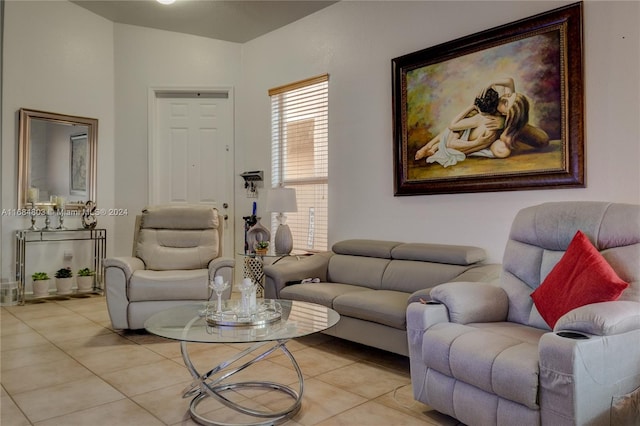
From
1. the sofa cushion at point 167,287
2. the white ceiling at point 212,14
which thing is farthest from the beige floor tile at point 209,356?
the white ceiling at point 212,14

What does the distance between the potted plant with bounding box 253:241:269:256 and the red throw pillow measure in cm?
241

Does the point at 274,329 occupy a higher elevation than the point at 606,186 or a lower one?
lower

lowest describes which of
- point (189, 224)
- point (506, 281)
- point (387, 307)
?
point (387, 307)

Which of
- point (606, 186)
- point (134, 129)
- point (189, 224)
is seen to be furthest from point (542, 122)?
point (134, 129)

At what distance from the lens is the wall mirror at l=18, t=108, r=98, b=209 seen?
4.78m

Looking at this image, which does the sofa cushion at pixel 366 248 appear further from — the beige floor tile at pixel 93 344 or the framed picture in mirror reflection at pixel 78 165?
the framed picture in mirror reflection at pixel 78 165

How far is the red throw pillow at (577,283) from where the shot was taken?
1947 mm

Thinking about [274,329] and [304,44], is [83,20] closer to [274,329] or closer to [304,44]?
[304,44]

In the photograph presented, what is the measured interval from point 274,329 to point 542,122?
82.3 inches

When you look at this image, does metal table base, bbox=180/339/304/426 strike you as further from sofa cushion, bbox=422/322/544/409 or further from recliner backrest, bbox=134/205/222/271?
recliner backrest, bbox=134/205/222/271

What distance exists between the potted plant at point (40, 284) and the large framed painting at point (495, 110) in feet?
12.4

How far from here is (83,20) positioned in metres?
5.15

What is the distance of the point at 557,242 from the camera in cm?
240

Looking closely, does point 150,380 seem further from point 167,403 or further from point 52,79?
point 52,79
